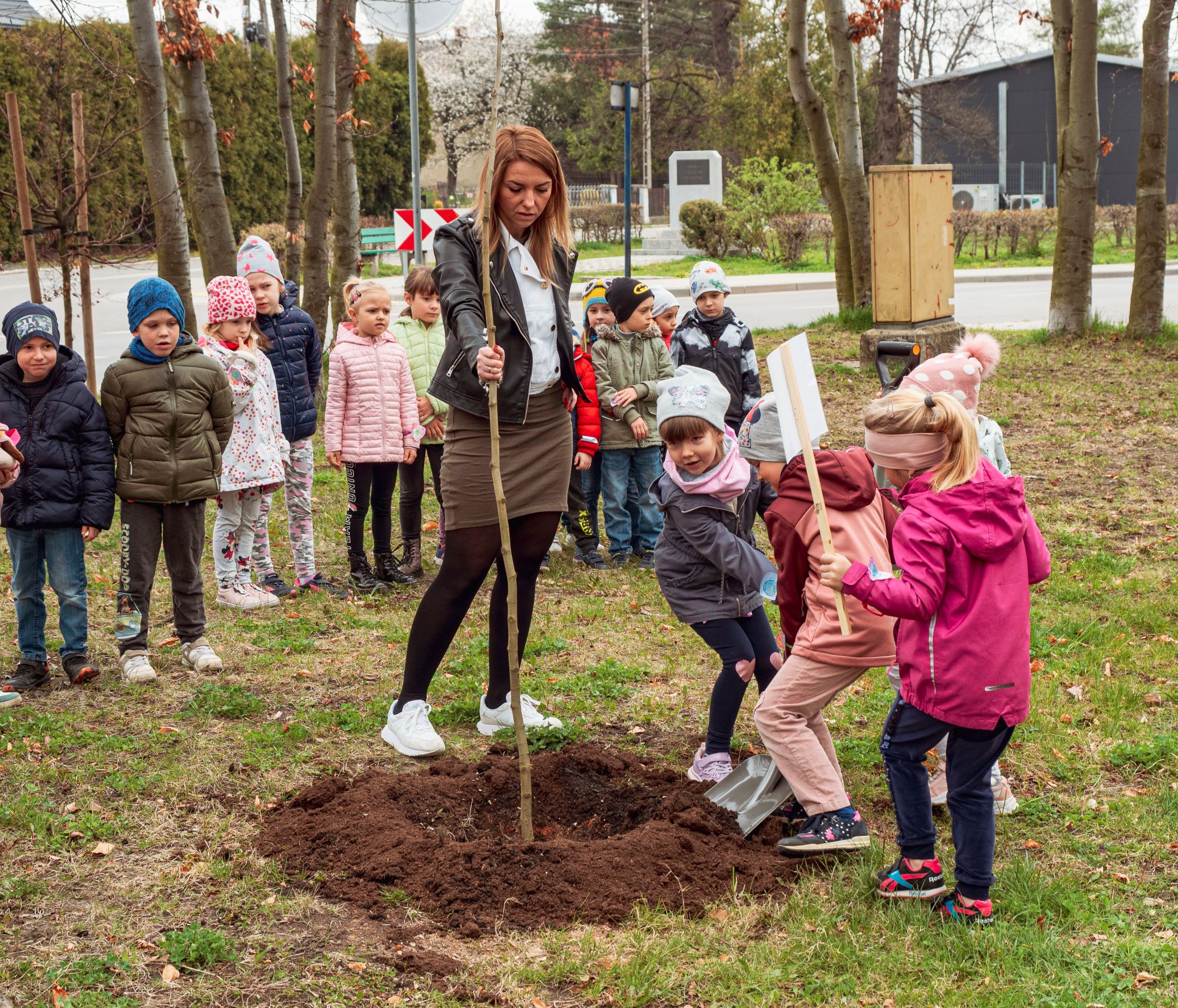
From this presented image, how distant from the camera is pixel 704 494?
4.30 meters

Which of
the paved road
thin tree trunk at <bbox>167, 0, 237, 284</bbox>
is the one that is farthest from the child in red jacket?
the paved road

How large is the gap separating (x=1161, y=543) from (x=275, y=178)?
32.4 meters

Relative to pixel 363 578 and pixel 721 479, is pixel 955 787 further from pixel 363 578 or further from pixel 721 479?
pixel 363 578

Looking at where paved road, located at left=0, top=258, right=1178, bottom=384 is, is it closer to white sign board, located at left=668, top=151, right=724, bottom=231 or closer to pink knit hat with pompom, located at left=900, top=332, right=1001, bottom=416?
white sign board, located at left=668, top=151, right=724, bottom=231

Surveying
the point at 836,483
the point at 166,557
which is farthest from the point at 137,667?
the point at 836,483

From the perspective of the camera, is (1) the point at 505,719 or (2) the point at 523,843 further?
(1) the point at 505,719

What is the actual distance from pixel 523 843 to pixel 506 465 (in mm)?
1346

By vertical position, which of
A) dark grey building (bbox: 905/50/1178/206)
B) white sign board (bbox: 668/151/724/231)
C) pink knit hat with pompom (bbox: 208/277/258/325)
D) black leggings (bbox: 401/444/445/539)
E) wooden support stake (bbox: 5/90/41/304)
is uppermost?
dark grey building (bbox: 905/50/1178/206)

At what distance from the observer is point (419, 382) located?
721cm

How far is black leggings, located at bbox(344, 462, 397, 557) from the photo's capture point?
698 cm

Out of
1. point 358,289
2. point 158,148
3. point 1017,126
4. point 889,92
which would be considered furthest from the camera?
point 1017,126

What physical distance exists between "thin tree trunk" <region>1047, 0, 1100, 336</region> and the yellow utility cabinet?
2594mm

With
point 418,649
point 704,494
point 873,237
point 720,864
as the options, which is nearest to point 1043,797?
point 720,864

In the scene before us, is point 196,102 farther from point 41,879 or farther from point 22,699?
point 41,879
